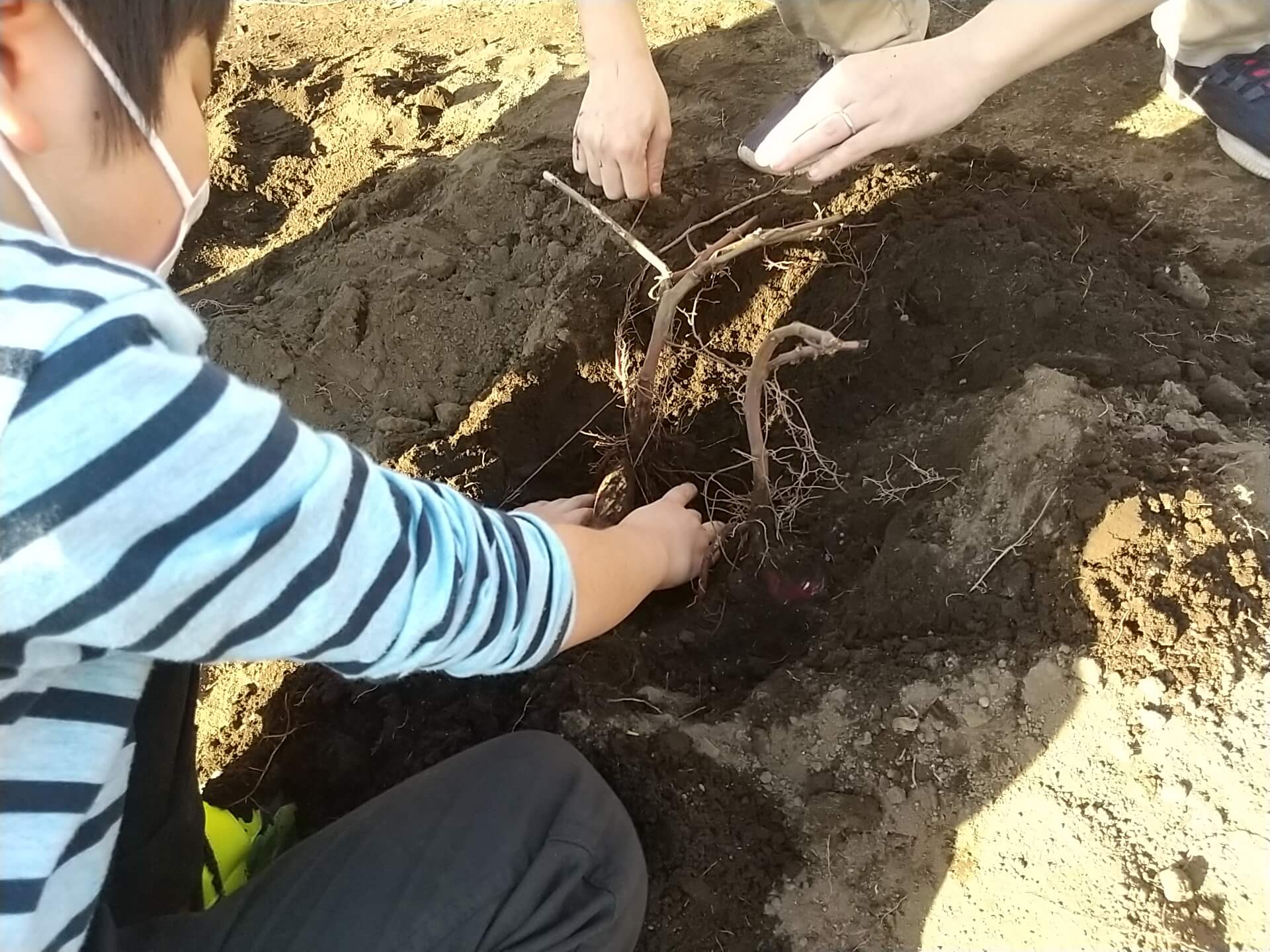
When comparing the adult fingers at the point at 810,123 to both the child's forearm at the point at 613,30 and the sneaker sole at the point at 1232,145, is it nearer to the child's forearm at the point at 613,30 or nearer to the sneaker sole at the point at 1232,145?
the child's forearm at the point at 613,30

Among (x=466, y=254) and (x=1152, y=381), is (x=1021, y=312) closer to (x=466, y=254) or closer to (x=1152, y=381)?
(x=1152, y=381)

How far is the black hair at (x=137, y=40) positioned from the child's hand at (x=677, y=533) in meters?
0.75

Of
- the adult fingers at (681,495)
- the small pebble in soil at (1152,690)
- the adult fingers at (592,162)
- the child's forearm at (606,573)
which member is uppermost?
the adult fingers at (592,162)

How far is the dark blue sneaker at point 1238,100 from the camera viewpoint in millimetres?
1771

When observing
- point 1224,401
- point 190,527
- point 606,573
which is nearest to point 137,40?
point 190,527

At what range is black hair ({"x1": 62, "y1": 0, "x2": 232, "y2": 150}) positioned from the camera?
74cm

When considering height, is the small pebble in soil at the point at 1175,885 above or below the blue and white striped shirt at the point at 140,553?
below

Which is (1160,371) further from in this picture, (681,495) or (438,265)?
(438,265)

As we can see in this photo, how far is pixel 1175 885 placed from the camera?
3.41ft

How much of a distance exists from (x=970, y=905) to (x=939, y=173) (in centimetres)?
130

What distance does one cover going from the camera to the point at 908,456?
1459 mm

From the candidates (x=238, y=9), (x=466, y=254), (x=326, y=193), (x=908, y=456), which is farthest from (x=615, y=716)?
(x=238, y=9)

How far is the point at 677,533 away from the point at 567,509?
0.70 ft

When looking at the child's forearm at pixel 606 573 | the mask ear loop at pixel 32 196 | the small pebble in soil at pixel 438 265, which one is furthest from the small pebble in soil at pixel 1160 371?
the mask ear loop at pixel 32 196
